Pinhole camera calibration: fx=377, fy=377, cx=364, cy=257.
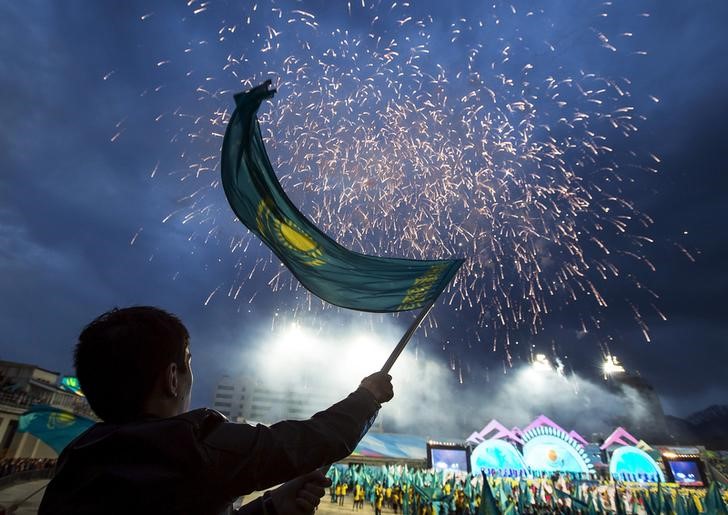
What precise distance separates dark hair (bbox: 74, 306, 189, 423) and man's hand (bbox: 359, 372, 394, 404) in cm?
87

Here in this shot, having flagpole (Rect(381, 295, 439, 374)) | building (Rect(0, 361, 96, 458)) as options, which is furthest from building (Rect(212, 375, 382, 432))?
flagpole (Rect(381, 295, 439, 374))

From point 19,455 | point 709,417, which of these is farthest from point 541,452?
point 709,417

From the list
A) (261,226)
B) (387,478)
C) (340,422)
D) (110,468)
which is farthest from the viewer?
(387,478)

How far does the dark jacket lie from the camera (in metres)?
1.00


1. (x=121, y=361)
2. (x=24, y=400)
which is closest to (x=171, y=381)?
(x=121, y=361)

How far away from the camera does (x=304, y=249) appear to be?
3609mm

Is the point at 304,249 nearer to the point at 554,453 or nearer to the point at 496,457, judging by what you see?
the point at 496,457

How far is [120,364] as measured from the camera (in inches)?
52.5

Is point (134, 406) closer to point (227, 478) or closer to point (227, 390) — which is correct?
point (227, 478)

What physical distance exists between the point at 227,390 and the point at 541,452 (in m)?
113

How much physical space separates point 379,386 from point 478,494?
23.9 m

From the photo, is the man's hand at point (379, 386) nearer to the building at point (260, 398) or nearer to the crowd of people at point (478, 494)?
the crowd of people at point (478, 494)

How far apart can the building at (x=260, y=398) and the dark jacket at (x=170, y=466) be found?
127 m

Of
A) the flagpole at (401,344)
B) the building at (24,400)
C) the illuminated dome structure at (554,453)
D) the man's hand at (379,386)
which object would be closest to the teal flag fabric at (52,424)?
the building at (24,400)
